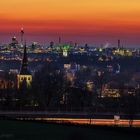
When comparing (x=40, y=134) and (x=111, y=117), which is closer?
(x=40, y=134)

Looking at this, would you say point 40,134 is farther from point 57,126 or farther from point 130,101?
point 130,101

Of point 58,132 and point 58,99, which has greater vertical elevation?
point 58,132

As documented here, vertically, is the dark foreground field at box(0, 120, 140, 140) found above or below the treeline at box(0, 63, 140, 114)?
above

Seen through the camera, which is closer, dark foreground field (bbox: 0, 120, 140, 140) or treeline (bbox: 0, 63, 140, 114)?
dark foreground field (bbox: 0, 120, 140, 140)

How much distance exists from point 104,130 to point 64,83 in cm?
6576

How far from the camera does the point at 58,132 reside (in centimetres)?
3017

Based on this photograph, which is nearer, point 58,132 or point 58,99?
point 58,132

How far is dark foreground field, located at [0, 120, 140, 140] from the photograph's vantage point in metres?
28.5

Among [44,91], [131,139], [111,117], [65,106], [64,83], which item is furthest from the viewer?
[64,83]

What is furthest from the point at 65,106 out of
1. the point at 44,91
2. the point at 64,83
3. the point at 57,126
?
the point at 57,126

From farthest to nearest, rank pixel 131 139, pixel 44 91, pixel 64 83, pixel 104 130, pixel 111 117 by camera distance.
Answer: pixel 64 83
pixel 44 91
pixel 111 117
pixel 104 130
pixel 131 139

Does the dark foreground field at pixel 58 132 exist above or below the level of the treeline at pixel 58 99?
above

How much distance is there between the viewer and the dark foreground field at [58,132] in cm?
2852

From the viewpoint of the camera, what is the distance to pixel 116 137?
95.9 ft
